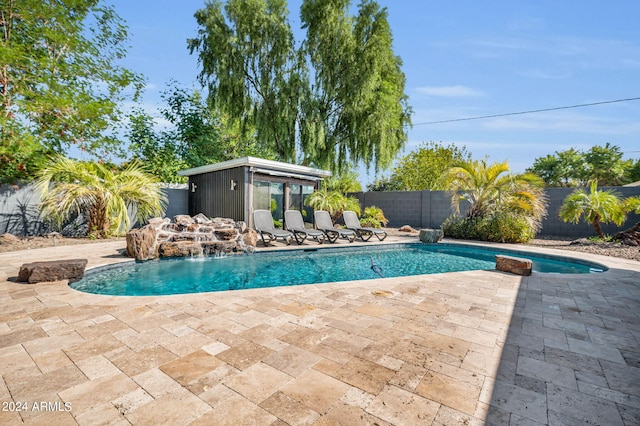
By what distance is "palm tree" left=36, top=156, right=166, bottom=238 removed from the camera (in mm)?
7906

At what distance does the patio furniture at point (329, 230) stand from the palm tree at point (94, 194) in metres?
5.19

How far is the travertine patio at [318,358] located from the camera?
1.59m

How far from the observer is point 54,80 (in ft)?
31.1

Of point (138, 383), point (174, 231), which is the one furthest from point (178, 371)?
point (174, 231)

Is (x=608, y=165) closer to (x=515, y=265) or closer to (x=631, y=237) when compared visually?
(x=631, y=237)

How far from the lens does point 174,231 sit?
270 inches

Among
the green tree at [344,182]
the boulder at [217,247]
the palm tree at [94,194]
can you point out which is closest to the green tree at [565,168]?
the green tree at [344,182]

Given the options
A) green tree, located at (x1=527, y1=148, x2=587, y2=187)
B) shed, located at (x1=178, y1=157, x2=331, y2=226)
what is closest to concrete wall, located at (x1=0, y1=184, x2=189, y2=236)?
shed, located at (x1=178, y1=157, x2=331, y2=226)

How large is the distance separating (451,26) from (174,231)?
11023 millimetres

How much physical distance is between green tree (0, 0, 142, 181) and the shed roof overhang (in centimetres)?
367

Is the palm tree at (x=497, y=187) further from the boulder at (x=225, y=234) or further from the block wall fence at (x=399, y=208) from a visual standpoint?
the boulder at (x=225, y=234)

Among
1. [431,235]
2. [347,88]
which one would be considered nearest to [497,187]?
[431,235]

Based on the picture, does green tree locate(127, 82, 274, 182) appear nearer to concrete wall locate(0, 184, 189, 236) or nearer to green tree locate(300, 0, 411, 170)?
green tree locate(300, 0, 411, 170)

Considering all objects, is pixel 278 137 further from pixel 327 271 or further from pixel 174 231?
pixel 327 271
